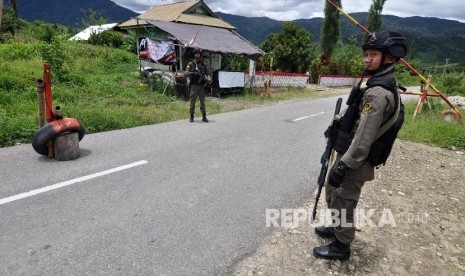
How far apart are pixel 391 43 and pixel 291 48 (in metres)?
31.7

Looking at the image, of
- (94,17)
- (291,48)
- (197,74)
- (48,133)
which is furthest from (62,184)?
(94,17)

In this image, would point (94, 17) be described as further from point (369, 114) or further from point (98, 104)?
point (369, 114)

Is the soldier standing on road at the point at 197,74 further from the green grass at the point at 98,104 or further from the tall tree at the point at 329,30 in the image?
the tall tree at the point at 329,30

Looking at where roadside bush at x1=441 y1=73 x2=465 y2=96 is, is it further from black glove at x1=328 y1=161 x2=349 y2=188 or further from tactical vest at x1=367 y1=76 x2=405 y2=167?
black glove at x1=328 y1=161 x2=349 y2=188

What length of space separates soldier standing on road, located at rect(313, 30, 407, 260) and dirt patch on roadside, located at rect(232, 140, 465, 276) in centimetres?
61

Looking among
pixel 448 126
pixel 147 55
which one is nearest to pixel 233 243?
pixel 448 126

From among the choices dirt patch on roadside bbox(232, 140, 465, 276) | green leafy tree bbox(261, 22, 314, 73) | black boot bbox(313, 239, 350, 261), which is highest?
green leafy tree bbox(261, 22, 314, 73)

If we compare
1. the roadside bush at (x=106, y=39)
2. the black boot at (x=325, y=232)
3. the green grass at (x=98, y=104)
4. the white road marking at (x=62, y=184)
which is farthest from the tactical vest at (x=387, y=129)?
the roadside bush at (x=106, y=39)

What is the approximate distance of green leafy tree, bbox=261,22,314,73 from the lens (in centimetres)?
3300

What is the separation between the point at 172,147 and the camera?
6750 millimetres

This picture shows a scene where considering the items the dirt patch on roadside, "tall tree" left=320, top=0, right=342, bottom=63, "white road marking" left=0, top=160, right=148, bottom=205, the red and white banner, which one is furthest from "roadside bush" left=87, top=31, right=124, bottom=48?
the dirt patch on roadside

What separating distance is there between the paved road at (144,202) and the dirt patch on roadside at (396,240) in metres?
0.28

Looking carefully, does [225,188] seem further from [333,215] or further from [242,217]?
[333,215]

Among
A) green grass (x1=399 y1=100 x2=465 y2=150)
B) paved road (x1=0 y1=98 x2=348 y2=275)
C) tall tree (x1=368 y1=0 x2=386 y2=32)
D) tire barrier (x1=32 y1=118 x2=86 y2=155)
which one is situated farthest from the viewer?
tall tree (x1=368 y1=0 x2=386 y2=32)
